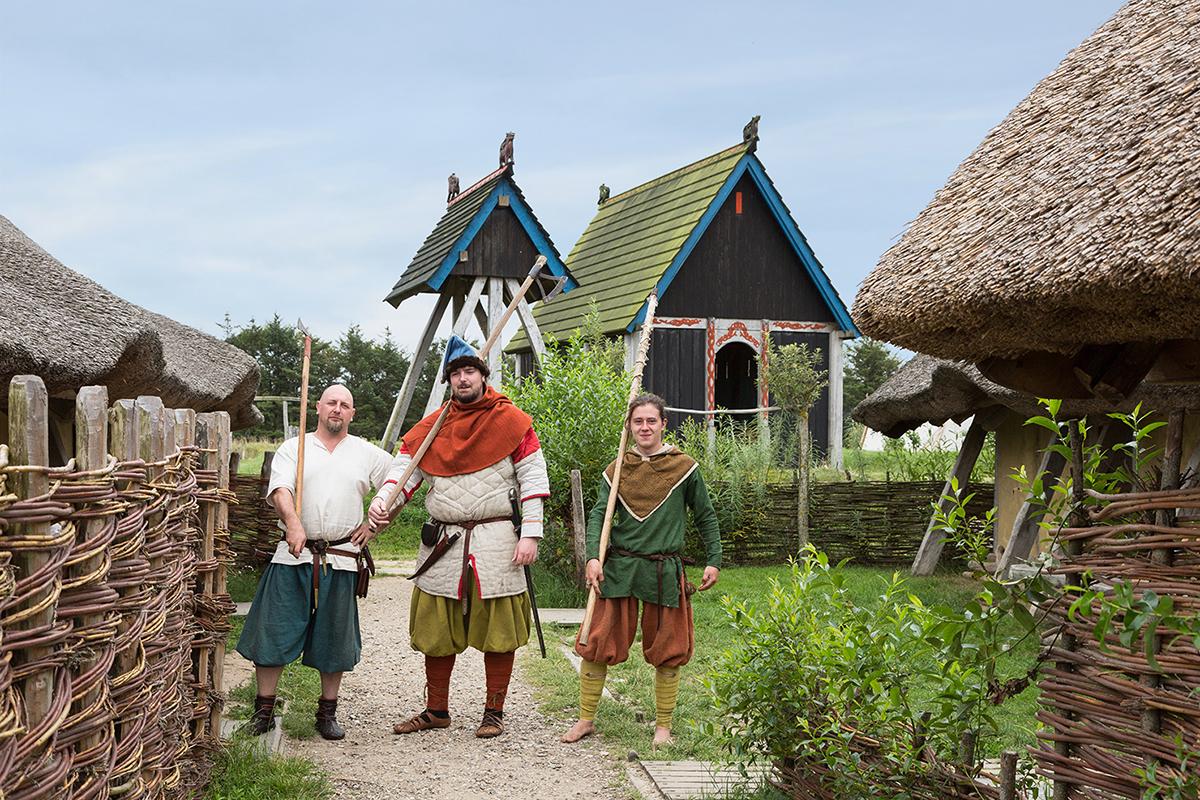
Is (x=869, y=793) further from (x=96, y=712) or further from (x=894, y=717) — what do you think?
(x=96, y=712)

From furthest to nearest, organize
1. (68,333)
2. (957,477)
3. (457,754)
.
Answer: (957,477) < (68,333) < (457,754)

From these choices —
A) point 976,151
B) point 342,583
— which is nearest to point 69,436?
point 342,583

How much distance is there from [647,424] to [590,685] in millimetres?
1327

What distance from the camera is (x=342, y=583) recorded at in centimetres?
507

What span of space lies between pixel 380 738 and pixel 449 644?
601 millimetres

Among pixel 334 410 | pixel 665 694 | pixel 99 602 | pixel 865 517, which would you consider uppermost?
pixel 334 410

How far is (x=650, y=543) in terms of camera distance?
Answer: 16.6 ft

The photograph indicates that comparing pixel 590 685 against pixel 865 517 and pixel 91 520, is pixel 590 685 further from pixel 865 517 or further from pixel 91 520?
pixel 865 517

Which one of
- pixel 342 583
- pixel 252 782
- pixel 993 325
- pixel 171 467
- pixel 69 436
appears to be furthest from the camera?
pixel 69 436

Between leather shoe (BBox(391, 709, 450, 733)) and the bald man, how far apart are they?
30 cm

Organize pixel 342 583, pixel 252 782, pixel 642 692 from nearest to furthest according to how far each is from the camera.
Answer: pixel 252 782, pixel 342 583, pixel 642 692

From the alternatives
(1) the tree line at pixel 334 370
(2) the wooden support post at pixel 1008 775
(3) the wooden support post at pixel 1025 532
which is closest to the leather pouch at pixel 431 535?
(2) the wooden support post at pixel 1008 775

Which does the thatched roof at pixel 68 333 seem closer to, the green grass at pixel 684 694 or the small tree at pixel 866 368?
the green grass at pixel 684 694

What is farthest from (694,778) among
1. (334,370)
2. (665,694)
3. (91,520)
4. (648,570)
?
(334,370)
